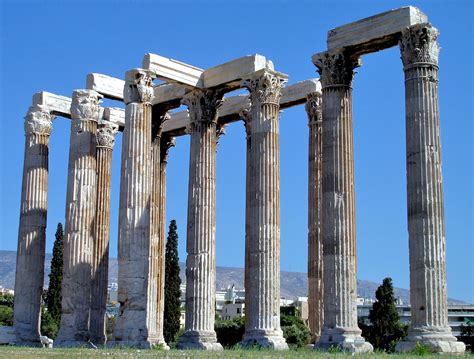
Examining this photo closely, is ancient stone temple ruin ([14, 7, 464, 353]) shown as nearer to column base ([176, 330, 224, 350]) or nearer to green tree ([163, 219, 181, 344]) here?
column base ([176, 330, 224, 350])

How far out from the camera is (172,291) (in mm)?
74250

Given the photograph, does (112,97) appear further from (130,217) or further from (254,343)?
(254,343)

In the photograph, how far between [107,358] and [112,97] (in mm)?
25411

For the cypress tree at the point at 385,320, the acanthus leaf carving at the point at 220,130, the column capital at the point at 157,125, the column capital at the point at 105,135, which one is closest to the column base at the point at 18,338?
the column capital at the point at 105,135

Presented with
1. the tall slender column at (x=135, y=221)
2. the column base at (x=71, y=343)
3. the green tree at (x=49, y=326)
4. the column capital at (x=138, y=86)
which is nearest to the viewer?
the tall slender column at (x=135, y=221)

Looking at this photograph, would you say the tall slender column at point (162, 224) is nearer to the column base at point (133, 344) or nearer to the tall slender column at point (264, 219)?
the column base at point (133, 344)

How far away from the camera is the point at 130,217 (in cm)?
4281

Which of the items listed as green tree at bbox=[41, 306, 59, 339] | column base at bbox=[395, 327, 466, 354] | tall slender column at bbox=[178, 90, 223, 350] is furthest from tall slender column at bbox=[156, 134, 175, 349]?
green tree at bbox=[41, 306, 59, 339]

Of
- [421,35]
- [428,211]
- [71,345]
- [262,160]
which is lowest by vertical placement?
[71,345]

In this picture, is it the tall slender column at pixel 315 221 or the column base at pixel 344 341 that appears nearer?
the column base at pixel 344 341

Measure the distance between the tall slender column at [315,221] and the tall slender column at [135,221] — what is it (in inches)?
334

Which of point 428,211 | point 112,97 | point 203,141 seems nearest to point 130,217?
point 203,141

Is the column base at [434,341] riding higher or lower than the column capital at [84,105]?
lower

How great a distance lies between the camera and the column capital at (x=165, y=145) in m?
55.4
